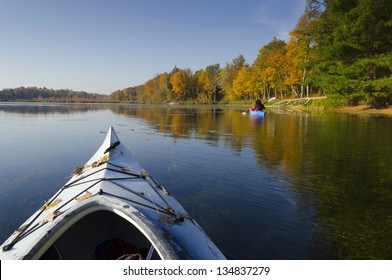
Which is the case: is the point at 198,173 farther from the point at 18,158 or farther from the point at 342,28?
the point at 342,28

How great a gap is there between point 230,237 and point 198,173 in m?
4.44

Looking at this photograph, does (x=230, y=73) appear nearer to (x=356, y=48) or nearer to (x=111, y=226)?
(x=356, y=48)

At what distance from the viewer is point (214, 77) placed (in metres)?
97.9

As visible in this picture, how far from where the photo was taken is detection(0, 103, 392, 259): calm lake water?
16.7 feet

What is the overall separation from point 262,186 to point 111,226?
466cm

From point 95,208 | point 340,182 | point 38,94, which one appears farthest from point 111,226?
point 38,94

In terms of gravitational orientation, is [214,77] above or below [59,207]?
above

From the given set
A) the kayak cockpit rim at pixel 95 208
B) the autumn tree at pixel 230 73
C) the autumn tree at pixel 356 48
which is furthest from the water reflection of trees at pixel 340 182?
the autumn tree at pixel 230 73

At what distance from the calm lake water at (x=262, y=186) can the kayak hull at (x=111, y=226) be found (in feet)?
4.52

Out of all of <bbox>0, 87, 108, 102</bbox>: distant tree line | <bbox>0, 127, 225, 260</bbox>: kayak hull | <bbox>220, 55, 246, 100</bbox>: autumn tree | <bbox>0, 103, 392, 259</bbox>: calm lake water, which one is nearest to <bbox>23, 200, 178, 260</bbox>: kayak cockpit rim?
<bbox>0, 127, 225, 260</bbox>: kayak hull

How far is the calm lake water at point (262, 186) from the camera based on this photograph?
5090mm

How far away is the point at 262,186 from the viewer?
8.10m

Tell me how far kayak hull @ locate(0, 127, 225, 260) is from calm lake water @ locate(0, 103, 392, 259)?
1379 mm
